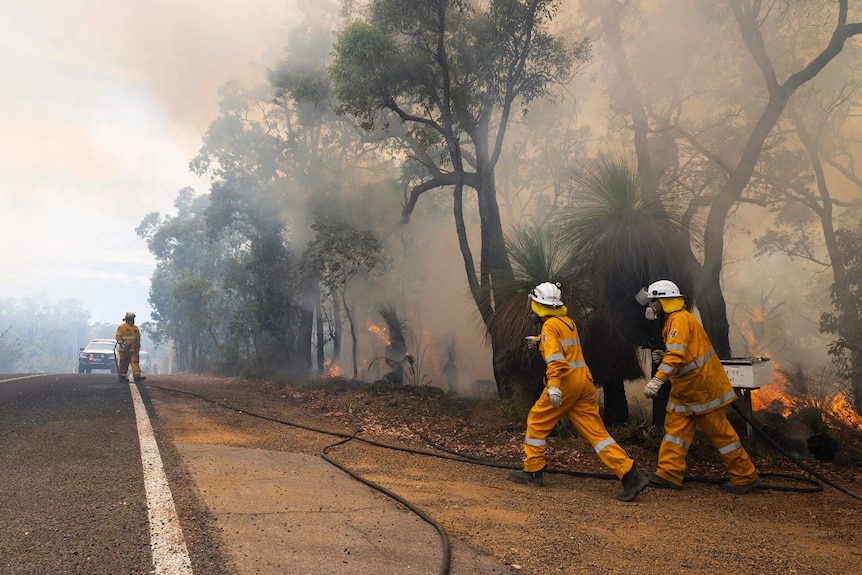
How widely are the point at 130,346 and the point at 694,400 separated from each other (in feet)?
37.5

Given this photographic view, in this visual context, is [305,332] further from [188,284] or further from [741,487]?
[741,487]

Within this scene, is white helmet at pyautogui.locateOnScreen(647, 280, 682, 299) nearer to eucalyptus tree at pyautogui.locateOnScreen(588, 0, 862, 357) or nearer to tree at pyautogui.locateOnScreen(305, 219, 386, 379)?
eucalyptus tree at pyautogui.locateOnScreen(588, 0, 862, 357)

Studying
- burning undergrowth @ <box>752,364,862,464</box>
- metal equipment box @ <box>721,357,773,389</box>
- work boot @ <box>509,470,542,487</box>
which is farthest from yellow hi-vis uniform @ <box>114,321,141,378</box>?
burning undergrowth @ <box>752,364,862,464</box>

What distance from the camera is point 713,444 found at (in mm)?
4770

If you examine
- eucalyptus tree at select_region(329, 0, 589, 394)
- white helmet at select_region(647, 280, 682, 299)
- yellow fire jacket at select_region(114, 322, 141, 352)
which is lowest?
yellow fire jacket at select_region(114, 322, 141, 352)

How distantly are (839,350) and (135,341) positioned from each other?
16255mm

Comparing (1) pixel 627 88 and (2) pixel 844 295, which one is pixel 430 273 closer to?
(1) pixel 627 88

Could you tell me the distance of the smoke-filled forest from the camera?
7.69 metres

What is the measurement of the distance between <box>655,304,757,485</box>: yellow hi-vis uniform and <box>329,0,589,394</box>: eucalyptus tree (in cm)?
465

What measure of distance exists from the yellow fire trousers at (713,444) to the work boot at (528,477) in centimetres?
114

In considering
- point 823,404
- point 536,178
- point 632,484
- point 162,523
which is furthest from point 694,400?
point 536,178

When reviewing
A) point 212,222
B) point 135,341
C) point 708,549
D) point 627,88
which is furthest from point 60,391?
point 212,222

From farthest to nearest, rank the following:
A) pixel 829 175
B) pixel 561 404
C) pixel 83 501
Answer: pixel 829 175 → pixel 561 404 → pixel 83 501

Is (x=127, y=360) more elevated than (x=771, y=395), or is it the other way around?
(x=127, y=360)
